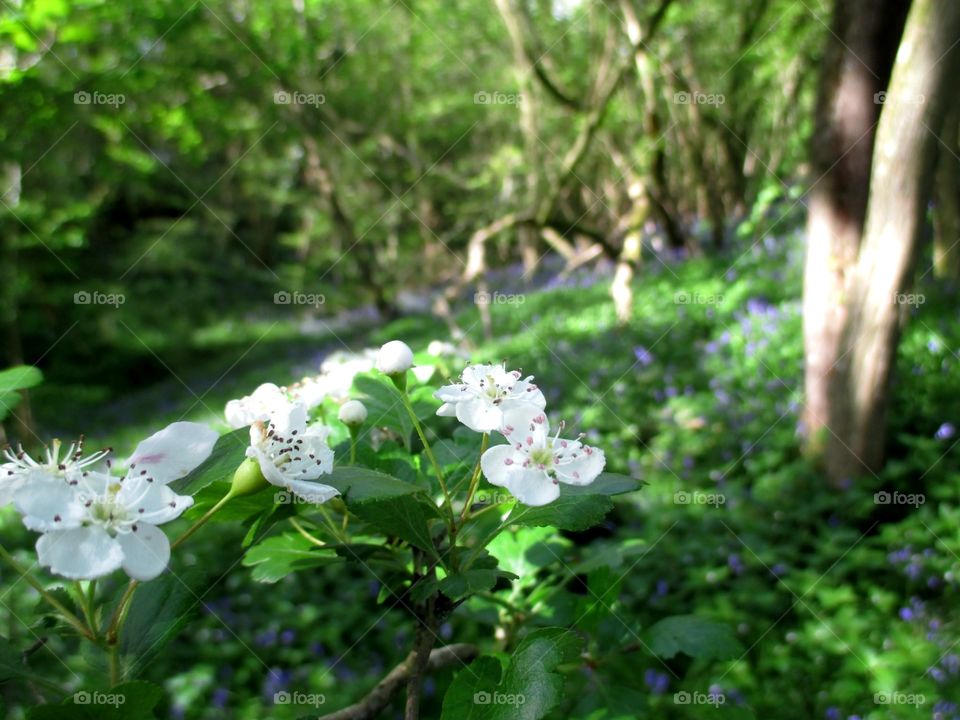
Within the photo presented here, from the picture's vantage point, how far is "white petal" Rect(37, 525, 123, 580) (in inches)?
22.2

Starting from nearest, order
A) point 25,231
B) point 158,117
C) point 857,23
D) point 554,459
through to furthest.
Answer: point 554,459, point 857,23, point 158,117, point 25,231

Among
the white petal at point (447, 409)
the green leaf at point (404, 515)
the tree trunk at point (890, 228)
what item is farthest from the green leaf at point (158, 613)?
the tree trunk at point (890, 228)

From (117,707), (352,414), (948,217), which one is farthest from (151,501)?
(948,217)

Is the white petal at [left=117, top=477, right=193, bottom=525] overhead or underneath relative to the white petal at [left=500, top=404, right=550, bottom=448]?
underneath

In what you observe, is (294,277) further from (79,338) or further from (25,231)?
(25,231)

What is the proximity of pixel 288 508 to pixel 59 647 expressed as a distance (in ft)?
8.84

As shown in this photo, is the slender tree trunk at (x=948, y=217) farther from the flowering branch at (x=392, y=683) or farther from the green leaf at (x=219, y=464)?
the green leaf at (x=219, y=464)

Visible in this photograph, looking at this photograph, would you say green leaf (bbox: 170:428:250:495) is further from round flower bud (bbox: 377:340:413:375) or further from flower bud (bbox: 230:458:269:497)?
round flower bud (bbox: 377:340:413:375)

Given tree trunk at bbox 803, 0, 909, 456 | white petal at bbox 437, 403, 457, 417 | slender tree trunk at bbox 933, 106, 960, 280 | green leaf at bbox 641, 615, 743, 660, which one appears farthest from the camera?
slender tree trunk at bbox 933, 106, 960, 280

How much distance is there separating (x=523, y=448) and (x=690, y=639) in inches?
23.1

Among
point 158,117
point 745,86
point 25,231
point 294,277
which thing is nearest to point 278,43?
point 158,117

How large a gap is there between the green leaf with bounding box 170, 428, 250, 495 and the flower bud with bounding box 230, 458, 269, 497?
0.01 meters

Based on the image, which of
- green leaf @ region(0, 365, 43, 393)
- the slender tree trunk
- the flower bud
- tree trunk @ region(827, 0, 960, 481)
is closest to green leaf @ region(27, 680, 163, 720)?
the flower bud

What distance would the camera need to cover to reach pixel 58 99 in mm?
4078
